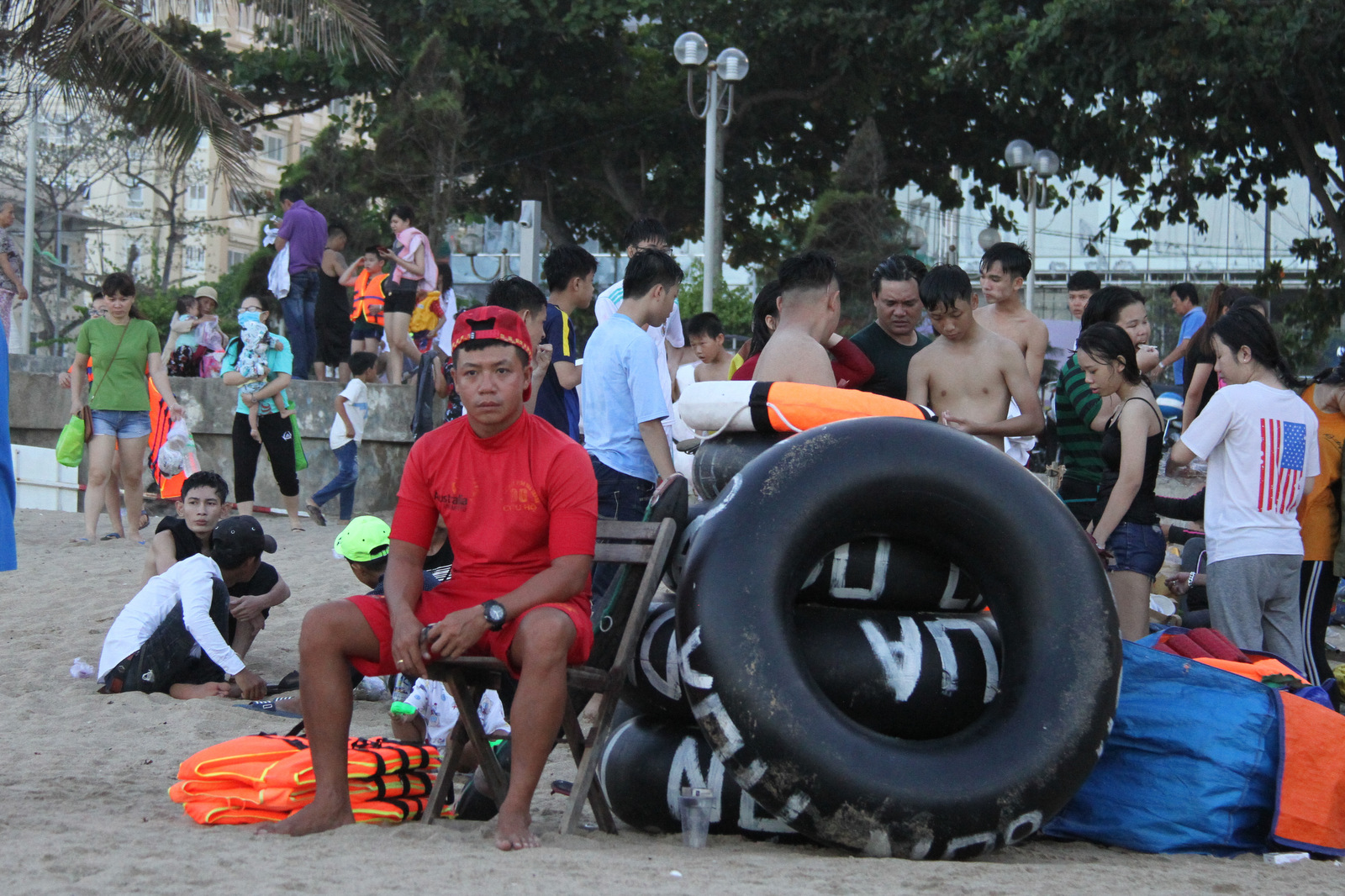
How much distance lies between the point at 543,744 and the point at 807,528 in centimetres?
90

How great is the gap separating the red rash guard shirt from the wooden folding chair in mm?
146

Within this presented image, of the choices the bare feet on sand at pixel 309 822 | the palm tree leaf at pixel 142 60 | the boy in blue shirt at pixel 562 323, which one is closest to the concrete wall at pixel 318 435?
the palm tree leaf at pixel 142 60

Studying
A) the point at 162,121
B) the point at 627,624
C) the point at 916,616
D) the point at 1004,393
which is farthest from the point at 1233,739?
the point at 162,121

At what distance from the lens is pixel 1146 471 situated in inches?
199

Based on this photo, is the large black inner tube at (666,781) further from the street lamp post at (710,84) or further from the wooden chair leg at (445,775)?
the street lamp post at (710,84)

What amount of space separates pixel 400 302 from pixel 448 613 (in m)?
7.95

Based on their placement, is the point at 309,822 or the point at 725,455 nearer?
the point at 309,822

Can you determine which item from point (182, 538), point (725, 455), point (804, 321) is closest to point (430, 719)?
point (725, 455)

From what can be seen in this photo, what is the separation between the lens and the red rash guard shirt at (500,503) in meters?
3.69

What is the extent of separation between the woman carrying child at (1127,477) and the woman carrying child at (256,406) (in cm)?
620

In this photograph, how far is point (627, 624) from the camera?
3721 millimetres

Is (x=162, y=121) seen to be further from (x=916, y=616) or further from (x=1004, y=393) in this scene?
(x=916, y=616)

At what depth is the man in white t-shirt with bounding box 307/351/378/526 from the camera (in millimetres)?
10391

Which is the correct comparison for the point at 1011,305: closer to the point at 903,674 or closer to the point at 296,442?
the point at 903,674
